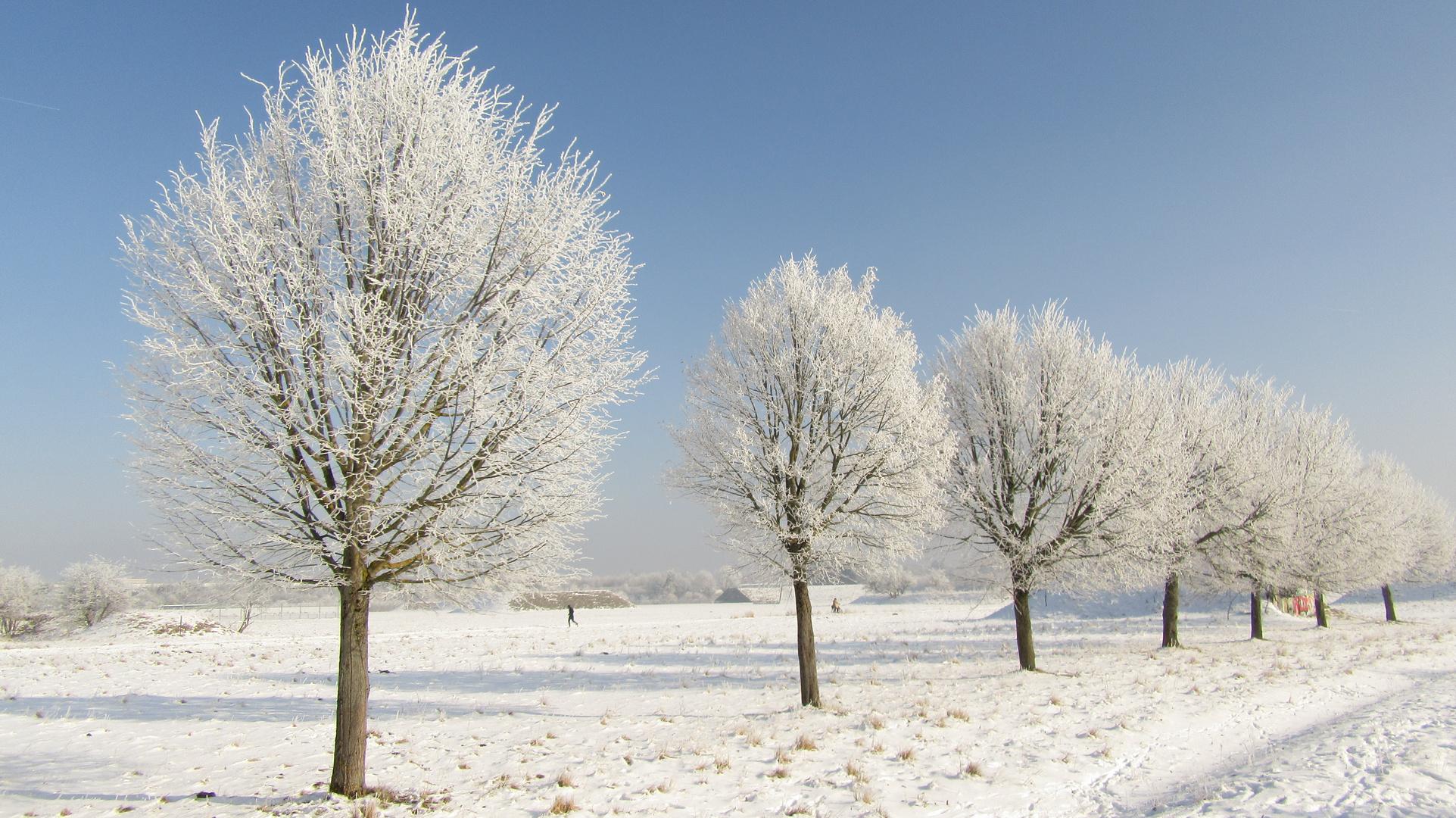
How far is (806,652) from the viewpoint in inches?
503

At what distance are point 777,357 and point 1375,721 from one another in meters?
11.6

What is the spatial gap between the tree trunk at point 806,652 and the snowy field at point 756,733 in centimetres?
44

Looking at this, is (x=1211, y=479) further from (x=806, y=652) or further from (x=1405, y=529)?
(x=1405, y=529)

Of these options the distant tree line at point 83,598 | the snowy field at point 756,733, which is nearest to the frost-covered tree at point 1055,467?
the snowy field at point 756,733

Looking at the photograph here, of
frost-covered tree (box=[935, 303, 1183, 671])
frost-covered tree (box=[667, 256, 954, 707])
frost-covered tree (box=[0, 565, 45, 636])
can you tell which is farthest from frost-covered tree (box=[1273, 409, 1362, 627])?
frost-covered tree (box=[0, 565, 45, 636])

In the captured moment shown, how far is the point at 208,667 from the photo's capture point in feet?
62.1

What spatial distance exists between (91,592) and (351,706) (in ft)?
176

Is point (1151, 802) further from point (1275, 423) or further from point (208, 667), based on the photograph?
point (1275, 423)

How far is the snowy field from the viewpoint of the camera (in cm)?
754

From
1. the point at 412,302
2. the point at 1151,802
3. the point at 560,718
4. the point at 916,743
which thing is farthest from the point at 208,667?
the point at 1151,802

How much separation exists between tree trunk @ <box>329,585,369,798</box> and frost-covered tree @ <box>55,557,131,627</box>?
51.9 m

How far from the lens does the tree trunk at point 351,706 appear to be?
7.32m

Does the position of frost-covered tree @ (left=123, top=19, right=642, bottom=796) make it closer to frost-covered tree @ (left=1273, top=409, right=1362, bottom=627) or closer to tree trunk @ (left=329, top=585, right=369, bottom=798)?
tree trunk @ (left=329, top=585, right=369, bottom=798)

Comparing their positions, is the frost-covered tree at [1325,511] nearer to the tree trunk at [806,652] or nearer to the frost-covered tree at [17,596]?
the tree trunk at [806,652]
